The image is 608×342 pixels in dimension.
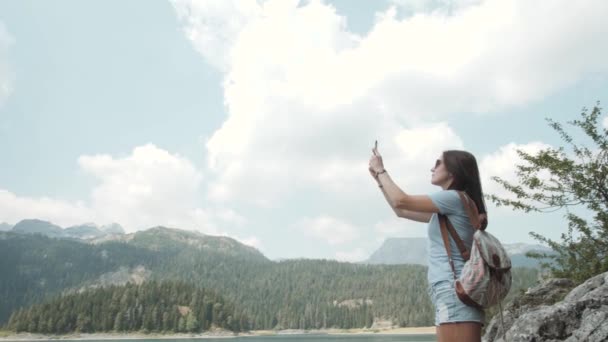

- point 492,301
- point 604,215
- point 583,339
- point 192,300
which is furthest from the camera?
point 192,300

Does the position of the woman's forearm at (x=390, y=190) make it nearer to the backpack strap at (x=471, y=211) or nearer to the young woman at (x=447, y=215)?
the young woman at (x=447, y=215)

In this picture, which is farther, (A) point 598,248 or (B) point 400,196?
(A) point 598,248

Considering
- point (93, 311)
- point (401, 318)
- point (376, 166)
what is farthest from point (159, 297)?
point (376, 166)

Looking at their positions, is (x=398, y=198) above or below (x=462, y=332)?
above

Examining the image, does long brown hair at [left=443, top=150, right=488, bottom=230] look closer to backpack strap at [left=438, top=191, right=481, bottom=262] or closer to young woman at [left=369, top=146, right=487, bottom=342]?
young woman at [left=369, top=146, right=487, bottom=342]

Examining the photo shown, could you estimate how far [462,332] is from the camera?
3334mm

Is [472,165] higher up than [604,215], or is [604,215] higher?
[604,215]

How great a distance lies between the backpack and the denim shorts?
0.16ft

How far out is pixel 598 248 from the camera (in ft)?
45.2

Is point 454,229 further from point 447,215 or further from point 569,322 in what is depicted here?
point 569,322

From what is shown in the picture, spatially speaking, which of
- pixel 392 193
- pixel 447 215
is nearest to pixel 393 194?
pixel 392 193

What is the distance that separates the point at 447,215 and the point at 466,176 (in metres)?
0.38

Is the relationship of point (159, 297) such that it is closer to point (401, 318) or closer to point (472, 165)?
point (401, 318)

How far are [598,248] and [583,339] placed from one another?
9.95m
